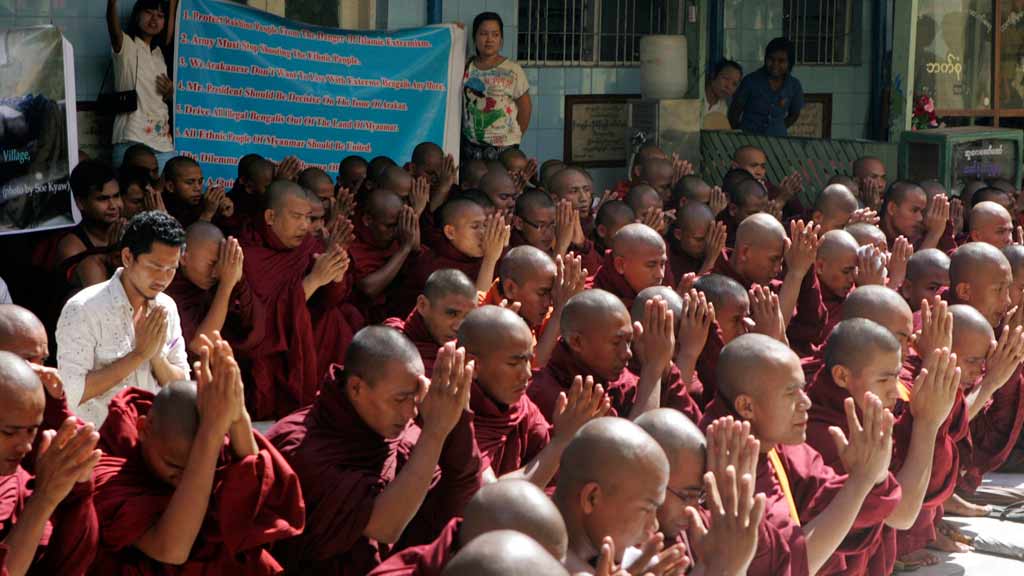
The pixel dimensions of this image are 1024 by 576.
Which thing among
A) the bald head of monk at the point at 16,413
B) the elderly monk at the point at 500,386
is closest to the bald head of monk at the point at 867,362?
the elderly monk at the point at 500,386

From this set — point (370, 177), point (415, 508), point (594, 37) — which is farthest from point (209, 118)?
point (415, 508)

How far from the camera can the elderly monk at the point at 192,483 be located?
416cm

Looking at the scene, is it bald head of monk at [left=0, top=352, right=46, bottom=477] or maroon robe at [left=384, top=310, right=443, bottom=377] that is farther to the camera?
maroon robe at [left=384, top=310, right=443, bottom=377]

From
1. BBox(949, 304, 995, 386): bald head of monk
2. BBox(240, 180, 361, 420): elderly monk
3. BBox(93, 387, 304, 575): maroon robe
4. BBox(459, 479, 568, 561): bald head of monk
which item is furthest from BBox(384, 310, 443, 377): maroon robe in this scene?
BBox(459, 479, 568, 561): bald head of monk

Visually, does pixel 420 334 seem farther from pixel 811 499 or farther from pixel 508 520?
pixel 508 520

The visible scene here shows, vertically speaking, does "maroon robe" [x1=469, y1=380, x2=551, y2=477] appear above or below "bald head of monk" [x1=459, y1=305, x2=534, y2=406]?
below

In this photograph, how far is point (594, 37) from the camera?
1330cm

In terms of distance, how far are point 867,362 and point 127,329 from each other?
115 inches

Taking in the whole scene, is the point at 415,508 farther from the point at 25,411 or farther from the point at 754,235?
the point at 754,235

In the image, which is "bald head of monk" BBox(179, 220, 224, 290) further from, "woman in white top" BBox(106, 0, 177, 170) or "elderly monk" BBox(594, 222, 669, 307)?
"woman in white top" BBox(106, 0, 177, 170)

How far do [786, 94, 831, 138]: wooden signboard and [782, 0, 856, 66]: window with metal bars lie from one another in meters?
0.36

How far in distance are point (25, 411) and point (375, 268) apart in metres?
4.90

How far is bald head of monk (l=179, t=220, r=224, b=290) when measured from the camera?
23.4 feet

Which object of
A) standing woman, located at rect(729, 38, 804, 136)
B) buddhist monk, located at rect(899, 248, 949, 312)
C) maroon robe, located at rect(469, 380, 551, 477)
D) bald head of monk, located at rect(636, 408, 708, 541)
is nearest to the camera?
bald head of monk, located at rect(636, 408, 708, 541)
